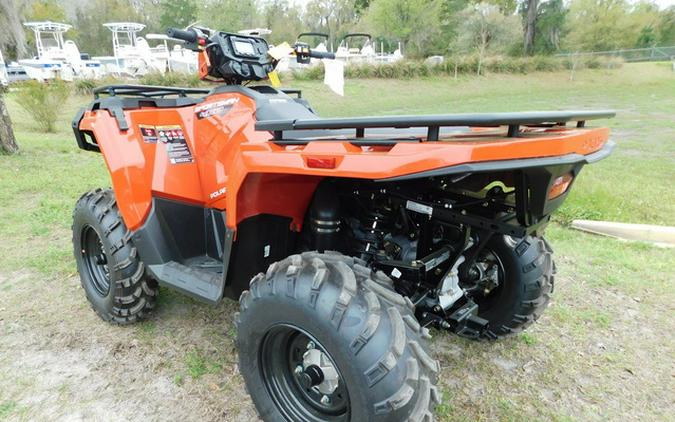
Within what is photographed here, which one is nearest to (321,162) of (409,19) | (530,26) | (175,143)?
(175,143)

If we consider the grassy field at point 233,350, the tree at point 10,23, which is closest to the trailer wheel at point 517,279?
the grassy field at point 233,350

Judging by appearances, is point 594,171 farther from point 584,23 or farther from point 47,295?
point 584,23

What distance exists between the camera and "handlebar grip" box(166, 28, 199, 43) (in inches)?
108

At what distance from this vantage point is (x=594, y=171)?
7.73 meters

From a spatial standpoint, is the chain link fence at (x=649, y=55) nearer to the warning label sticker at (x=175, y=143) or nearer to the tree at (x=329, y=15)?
the tree at (x=329, y=15)

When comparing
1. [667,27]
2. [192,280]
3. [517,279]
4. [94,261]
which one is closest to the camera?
[192,280]

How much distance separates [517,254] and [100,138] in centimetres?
264

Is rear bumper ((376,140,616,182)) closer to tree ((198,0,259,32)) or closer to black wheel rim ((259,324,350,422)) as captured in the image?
black wheel rim ((259,324,350,422))

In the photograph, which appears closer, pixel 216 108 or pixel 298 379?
pixel 298 379

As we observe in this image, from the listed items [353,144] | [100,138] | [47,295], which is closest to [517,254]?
[353,144]

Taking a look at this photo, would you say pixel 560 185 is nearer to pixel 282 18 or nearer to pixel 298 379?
pixel 298 379

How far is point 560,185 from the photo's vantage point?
6.08ft

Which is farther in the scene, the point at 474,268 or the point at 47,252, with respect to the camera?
the point at 47,252

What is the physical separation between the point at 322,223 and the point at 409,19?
41.8 meters
